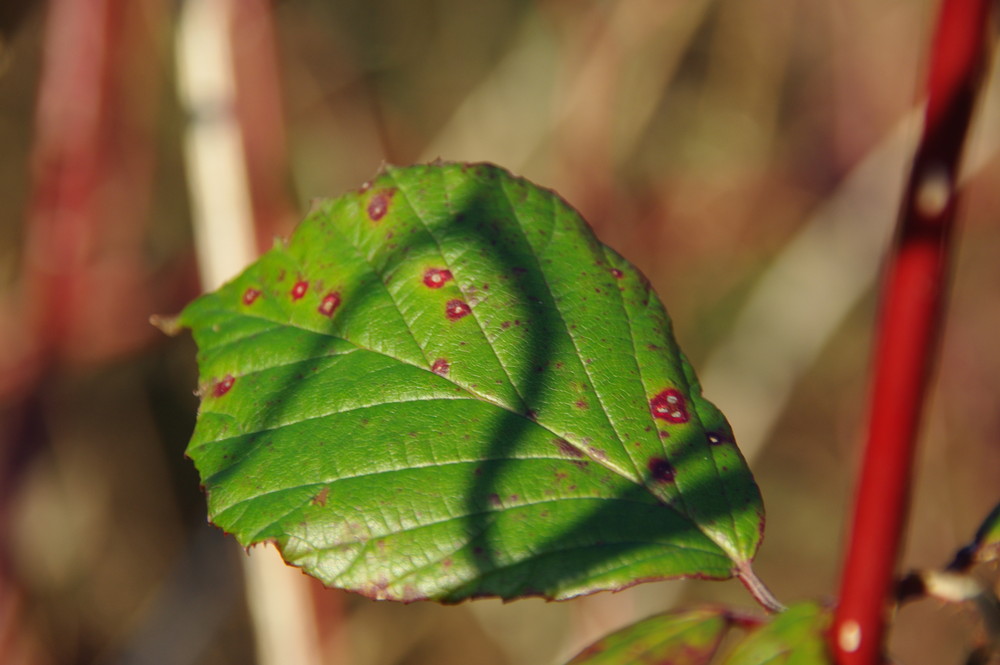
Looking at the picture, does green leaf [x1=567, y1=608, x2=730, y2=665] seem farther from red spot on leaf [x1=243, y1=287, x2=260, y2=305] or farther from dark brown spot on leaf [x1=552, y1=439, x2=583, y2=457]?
red spot on leaf [x1=243, y1=287, x2=260, y2=305]

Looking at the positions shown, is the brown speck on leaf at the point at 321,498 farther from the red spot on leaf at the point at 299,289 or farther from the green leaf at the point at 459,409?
the red spot on leaf at the point at 299,289

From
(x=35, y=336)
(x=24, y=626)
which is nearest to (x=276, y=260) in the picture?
(x=35, y=336)

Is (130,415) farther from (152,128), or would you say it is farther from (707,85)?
(707,85)

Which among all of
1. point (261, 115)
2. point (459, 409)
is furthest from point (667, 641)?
point (261, 115)

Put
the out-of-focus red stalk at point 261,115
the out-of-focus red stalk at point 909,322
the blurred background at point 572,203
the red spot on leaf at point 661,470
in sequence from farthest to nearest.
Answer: the blurred background at point 572,203, the out-of-focus red stalk at point 261,115, the red spot on leaf at point 661,470, the out-of-focus red stalk at point 909,322

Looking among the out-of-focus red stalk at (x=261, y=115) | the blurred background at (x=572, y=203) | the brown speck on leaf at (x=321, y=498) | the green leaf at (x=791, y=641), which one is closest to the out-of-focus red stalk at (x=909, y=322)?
the green leaf at (x=791, y=641)

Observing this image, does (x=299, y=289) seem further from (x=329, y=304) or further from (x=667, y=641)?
(x=667, y=641)
